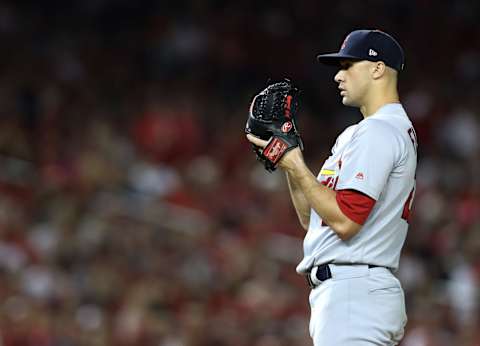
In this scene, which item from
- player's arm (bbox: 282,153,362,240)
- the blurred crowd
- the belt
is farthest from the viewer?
the blurred crowd

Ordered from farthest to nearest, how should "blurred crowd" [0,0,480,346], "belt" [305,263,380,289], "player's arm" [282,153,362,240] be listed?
"blurred crowd" [0,0,480,346] → "belt" [305,263,380,289] → "player's arm" [282,153,362,240]

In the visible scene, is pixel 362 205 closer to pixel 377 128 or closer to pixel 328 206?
pixel 328 206

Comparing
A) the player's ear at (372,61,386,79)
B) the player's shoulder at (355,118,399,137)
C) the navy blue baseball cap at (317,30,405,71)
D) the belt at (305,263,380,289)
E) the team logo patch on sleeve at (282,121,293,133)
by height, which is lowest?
the belt at (305,263,380,289)

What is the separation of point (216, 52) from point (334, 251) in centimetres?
626

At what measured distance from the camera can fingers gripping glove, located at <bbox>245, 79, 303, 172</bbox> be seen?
3156 mm

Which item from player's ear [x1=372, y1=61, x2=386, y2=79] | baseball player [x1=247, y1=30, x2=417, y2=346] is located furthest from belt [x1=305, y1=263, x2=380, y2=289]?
player's ear [x1=372, y1=61, x2=386, y2=79]

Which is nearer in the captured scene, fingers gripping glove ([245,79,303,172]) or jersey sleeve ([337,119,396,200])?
jersey sleeve ([337,119,396,200])

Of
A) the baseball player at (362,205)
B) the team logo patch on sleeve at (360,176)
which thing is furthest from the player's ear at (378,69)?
the team logo patch on sleeve at (360,176)

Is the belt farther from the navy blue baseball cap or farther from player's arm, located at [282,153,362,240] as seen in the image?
the navy blue baseball cap

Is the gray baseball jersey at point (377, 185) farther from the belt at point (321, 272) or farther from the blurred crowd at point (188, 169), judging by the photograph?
the blurred crowd at point (188, 169)

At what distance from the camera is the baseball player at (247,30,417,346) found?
120 inches

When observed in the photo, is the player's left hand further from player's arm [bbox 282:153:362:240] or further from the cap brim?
the cap brim

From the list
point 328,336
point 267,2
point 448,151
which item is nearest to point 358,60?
point 328,336

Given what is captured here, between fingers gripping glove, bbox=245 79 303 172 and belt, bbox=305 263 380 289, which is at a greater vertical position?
fingers gripping glove, bbox=245 79 303 172
